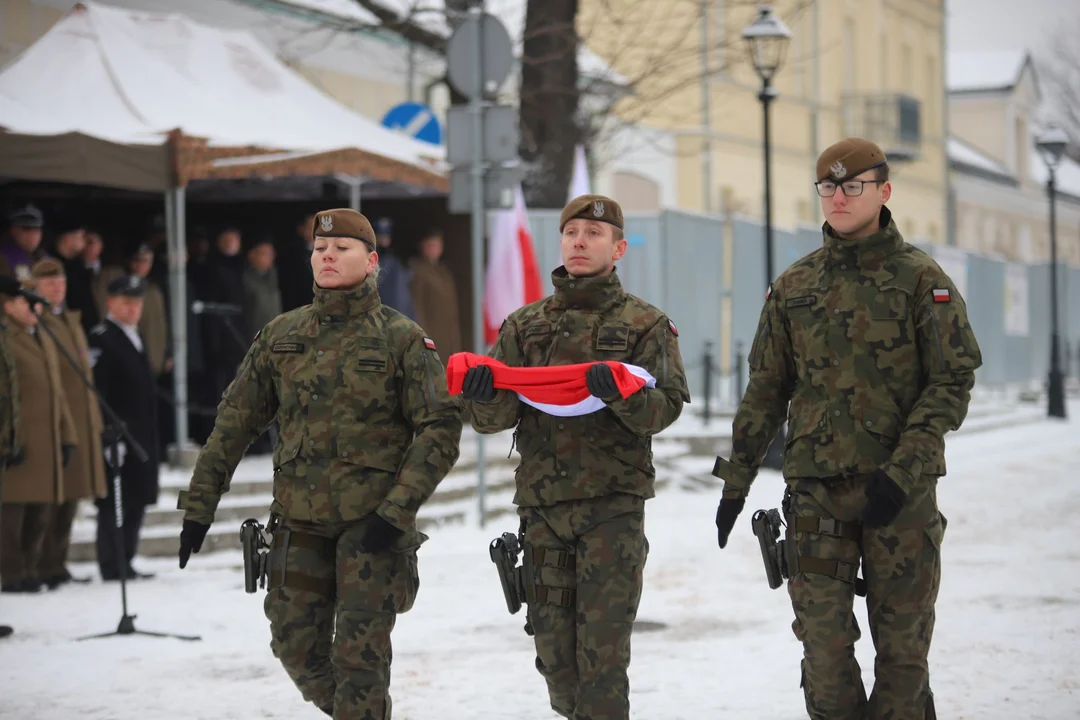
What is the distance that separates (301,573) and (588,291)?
142 cm

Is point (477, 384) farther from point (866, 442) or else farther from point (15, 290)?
point (15, 290)

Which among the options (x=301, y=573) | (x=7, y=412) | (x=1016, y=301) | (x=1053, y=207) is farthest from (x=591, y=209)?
(x=1016, y=301)

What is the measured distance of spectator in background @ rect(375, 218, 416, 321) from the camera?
15.4 m

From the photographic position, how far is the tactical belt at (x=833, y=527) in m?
5.29

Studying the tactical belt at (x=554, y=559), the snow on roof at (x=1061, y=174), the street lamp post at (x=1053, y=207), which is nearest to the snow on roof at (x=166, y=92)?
the tactical belt at (x=554, y=559)

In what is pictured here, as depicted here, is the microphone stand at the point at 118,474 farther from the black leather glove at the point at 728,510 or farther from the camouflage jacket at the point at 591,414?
the black leather glove at the point at 728,510

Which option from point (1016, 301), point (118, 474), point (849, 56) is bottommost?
point (118, 474)

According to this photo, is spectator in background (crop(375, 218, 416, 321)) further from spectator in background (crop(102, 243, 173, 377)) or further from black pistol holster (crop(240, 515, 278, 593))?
black pistol holster (crop(240, 515, 278, 593))

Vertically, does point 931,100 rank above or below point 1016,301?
above

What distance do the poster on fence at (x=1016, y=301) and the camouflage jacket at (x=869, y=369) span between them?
26.2 m

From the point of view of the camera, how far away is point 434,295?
16750 mm

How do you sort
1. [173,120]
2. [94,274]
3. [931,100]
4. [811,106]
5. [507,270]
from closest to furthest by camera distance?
[94,274]
[173,120]
[507,270]
[811,106]
[931,100]

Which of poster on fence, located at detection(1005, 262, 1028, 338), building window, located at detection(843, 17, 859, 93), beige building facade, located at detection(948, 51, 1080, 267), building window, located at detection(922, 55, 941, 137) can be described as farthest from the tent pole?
beige building facade, located at detection(948, 51, 1080, 267)

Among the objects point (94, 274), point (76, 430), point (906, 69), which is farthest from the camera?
point (906, 69)
